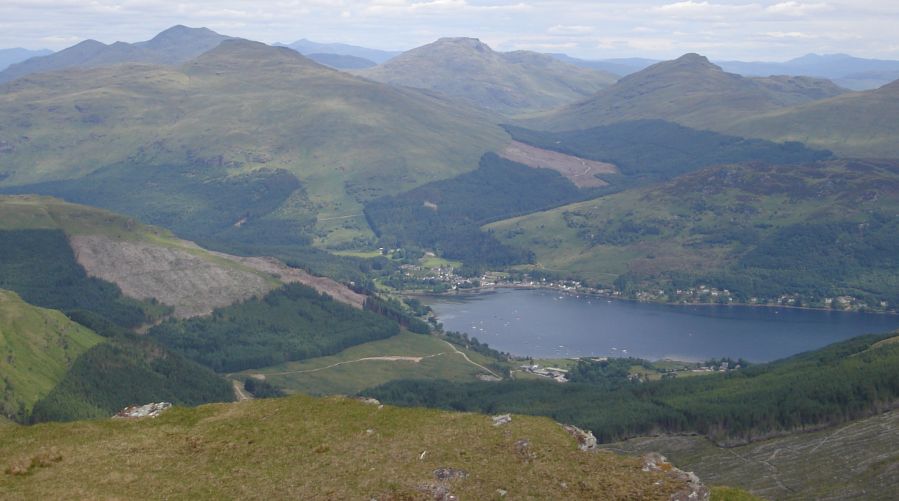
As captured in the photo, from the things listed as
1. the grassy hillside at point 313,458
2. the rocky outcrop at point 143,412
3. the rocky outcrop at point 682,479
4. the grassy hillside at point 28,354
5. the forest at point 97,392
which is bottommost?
the forest at point 97,392

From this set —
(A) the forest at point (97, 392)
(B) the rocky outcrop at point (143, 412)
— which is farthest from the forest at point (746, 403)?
(B) the rocky outcrop at point (143, 412)

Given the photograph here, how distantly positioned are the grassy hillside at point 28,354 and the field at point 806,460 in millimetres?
96341

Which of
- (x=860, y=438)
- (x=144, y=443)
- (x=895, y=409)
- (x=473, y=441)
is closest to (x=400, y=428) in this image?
(x=473, y=441)

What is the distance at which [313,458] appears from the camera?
236ft

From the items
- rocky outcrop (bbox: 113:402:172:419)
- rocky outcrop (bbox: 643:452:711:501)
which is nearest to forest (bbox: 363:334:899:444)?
rocky outcrop (bbox: 113:402:172:419)

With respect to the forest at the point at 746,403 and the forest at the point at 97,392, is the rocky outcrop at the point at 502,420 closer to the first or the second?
the forest at the point at 746,403

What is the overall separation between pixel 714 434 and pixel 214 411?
335 feet

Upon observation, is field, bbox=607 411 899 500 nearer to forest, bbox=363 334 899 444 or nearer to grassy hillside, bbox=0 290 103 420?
forest, bbox=363 334 899 444

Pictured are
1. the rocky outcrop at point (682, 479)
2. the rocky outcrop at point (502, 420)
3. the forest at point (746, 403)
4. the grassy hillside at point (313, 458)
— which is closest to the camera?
the rocky outcrop at point (682, 479)

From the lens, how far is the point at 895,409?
153875 millimetres

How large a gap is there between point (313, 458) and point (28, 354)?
127 meters

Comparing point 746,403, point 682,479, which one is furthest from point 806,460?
point 682,479

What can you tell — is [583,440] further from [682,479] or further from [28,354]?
[28,354]

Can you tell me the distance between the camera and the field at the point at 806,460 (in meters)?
129
